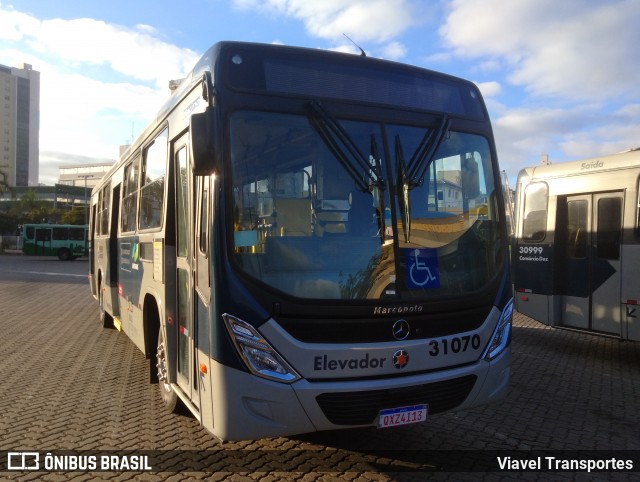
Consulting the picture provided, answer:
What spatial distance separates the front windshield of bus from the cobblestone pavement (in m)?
1.55

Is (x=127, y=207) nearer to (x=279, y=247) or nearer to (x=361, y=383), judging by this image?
(x=279, y=247)

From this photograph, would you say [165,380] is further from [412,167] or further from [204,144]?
[412,167]

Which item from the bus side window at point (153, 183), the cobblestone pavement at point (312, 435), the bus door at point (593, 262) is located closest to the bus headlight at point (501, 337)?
the cobblestone pavement at point (312, 435)

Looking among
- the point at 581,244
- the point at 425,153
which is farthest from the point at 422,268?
the point at 581,244

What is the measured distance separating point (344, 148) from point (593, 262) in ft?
20.7

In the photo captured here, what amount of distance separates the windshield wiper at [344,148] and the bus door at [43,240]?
138 feet

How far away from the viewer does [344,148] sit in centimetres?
414

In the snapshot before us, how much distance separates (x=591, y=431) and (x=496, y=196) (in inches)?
102

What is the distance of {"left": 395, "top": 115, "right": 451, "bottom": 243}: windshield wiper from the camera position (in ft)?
13.8

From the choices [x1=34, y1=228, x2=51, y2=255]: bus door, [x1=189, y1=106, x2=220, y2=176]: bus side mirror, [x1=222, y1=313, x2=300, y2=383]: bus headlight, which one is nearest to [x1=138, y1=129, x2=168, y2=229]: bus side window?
[x1=189, y1=106, x2=220, y2=176]: bus side mirror

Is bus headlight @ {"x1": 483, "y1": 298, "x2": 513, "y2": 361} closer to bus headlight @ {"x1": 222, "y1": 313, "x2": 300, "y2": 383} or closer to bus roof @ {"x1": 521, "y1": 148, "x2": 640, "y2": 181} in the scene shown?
bus headlight @ {"x1": 222, "y1": 313, "x2": 300, "y2": 383}

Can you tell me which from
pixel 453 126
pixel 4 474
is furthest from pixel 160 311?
pixel 453 126

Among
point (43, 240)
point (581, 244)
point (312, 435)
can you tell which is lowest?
point (312, 435)

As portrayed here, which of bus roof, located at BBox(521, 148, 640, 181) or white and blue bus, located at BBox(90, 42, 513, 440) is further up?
bus roof, located at BBox(521, 148, 640, 181)
